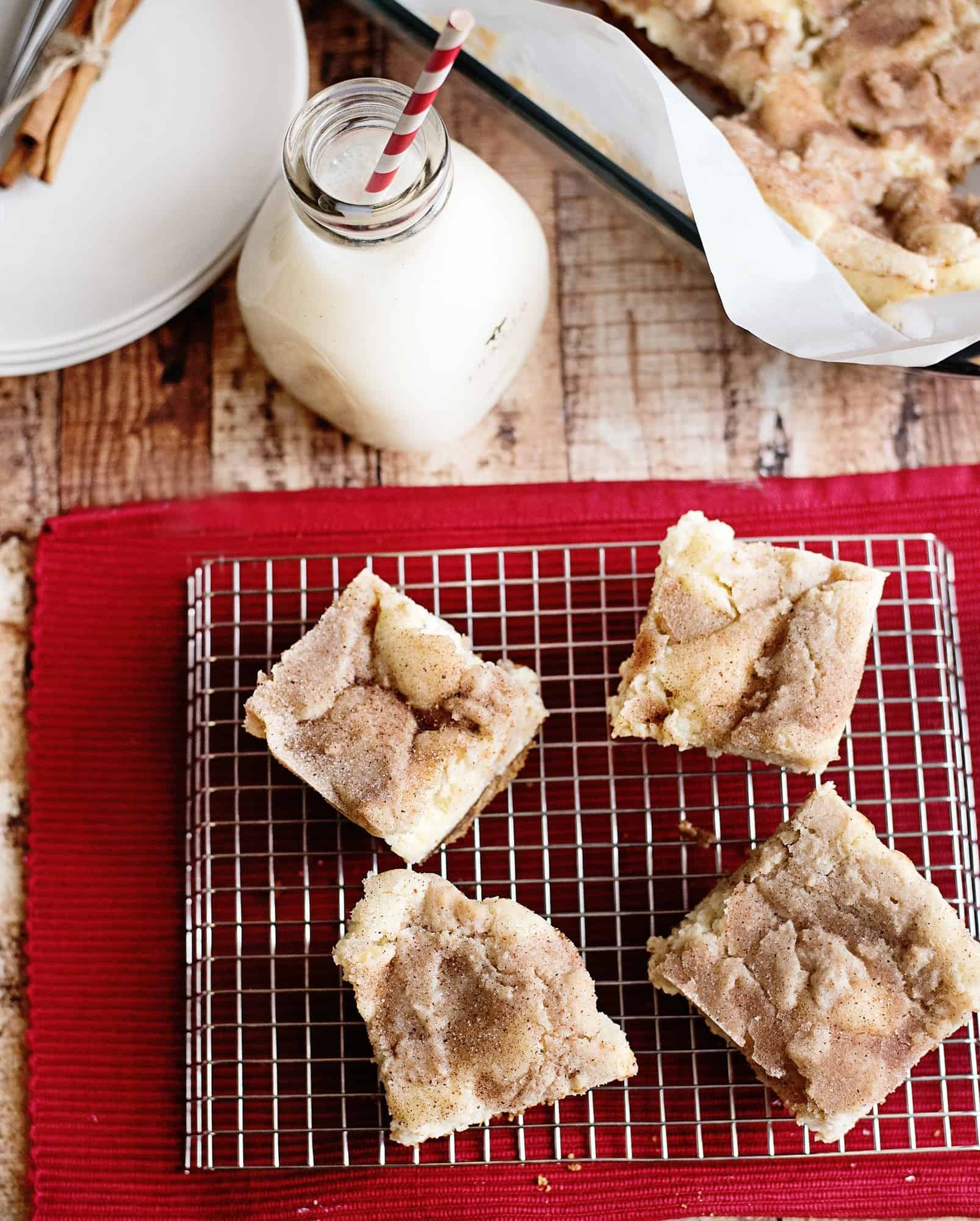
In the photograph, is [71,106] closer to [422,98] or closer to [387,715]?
[422,98]

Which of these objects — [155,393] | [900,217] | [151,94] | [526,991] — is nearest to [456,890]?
[526,991]

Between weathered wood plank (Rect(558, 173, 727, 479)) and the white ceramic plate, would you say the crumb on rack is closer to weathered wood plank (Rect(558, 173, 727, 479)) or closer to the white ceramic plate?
weathered wood plank (Rect(558, 173, 727, 479))

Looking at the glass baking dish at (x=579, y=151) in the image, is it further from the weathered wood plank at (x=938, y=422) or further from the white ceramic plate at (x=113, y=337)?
the white ceramic plate at (x=113, y=337)

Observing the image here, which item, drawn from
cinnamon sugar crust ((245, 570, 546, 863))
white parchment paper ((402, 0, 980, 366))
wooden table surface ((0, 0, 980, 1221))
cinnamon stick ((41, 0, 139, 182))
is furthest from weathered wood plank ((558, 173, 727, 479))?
cinnamon stick ((41, 0, 139, 182))

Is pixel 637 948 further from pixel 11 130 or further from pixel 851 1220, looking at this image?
pixel 11 130

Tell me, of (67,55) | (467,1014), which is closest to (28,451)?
(67,55)

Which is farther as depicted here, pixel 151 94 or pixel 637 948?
pixel 151 94

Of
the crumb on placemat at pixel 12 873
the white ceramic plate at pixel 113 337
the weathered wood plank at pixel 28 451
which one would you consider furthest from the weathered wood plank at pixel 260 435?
the crumb on placemat at pixel 12 873
